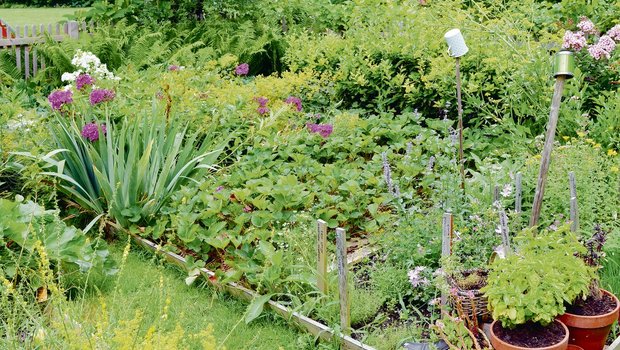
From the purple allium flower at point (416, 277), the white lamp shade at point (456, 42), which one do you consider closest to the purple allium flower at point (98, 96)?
the white lamp shade at point (456, 42)

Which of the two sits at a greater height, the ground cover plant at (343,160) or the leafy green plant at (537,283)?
the leafy green plant at (537,283)

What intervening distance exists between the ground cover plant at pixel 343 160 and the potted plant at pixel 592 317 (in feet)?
1.56

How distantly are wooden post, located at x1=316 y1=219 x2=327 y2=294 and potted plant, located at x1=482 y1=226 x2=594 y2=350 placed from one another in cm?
83

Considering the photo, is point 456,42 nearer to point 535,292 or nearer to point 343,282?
point 343,282

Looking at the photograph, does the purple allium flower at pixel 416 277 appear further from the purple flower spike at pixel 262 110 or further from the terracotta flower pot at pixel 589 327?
the purple flower spike at pixel 262 110

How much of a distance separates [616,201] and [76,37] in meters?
7.85

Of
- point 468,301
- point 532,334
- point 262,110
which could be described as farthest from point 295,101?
point 532,334

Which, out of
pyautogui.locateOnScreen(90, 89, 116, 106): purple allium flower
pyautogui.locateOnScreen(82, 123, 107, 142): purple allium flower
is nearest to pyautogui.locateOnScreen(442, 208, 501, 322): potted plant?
pyautogui.locateOnScreen(82, 123, 107, 142): purple allium flower

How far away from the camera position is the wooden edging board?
353cm

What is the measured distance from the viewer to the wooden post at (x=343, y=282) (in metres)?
3.33

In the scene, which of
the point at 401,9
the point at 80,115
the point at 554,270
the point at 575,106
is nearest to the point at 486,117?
the point at 575,106

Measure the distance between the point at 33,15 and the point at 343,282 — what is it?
78.2 feet

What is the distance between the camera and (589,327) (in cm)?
319

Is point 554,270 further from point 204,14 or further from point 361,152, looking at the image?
point 204,14
